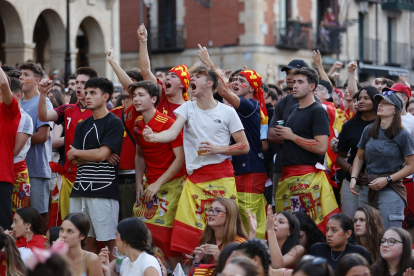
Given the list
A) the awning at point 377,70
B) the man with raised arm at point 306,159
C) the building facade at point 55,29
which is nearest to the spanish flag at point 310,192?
the man with raised arm at point 306,159

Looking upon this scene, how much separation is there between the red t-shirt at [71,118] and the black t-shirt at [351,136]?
2.82m

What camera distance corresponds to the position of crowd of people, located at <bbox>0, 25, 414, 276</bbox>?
6.37m

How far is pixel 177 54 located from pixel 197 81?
2084cm

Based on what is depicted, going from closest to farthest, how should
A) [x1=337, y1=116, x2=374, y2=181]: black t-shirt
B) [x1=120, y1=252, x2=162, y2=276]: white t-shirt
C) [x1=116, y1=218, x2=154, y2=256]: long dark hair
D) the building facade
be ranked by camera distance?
[x1=120, y1=252, x2=162, y2=276]: white t-shirt < [x1=116, y1=218, x2=154, y2=256]: long dark hair < [x1=337, y1=116, x2=374, y2=181]: black t-shirt < the building facade

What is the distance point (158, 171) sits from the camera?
716cm

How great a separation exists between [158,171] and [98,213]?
2.42 ft

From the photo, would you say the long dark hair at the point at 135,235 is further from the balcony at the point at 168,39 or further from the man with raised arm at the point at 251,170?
the balcony at the point at 168,39

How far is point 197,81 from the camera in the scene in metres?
6.88

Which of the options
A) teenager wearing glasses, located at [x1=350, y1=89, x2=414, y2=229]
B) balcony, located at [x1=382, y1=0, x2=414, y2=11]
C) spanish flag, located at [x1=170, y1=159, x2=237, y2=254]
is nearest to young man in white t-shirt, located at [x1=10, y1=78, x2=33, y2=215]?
spanish flag, located at [x1=170, y1=159, x2=237, y2=254]

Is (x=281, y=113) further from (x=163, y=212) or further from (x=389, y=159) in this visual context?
(x=163, y=212)

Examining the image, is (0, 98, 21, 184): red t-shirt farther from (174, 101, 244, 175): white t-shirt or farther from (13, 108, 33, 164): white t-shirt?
(174, 101, 244, 175): white t-shirt

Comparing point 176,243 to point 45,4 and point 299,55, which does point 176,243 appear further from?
point 299,55

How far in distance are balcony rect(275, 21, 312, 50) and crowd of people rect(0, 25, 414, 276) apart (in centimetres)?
1907

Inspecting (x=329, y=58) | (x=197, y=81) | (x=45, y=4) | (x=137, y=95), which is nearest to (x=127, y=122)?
(x=137, y=95)
